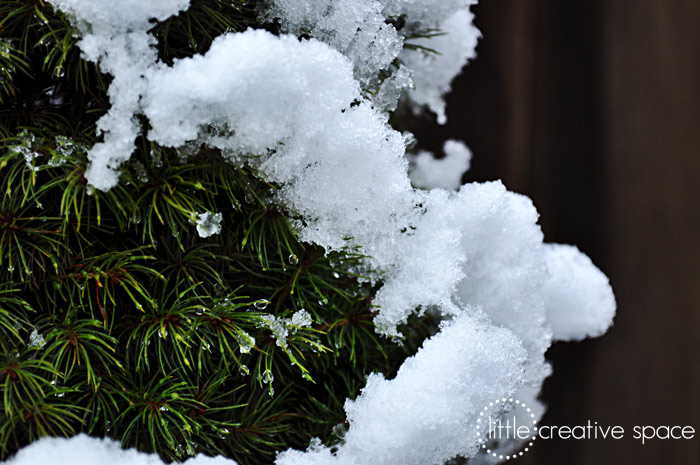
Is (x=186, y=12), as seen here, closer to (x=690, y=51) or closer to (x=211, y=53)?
(x=211, y=53)

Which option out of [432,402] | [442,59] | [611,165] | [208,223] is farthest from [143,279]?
[611,165]

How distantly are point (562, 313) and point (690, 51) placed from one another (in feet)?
1.70

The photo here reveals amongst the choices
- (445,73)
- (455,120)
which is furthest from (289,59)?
(455,120)

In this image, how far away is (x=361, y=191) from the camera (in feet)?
1.36

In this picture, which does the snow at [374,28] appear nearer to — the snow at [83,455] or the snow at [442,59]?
the snow at [442,59]

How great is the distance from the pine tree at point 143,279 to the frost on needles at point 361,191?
2cm

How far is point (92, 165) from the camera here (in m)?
0.38

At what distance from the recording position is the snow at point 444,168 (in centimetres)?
69

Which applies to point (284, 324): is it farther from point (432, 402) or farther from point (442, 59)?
point (442, 59)

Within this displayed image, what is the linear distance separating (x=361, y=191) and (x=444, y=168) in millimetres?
310

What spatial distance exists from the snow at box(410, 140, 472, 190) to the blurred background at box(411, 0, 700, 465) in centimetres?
25

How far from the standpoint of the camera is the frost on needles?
37cm

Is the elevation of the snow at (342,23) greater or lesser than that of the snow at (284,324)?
greater

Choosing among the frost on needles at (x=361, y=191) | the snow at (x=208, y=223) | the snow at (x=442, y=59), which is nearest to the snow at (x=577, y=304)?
the frost on needles at (x=361, y=191)
